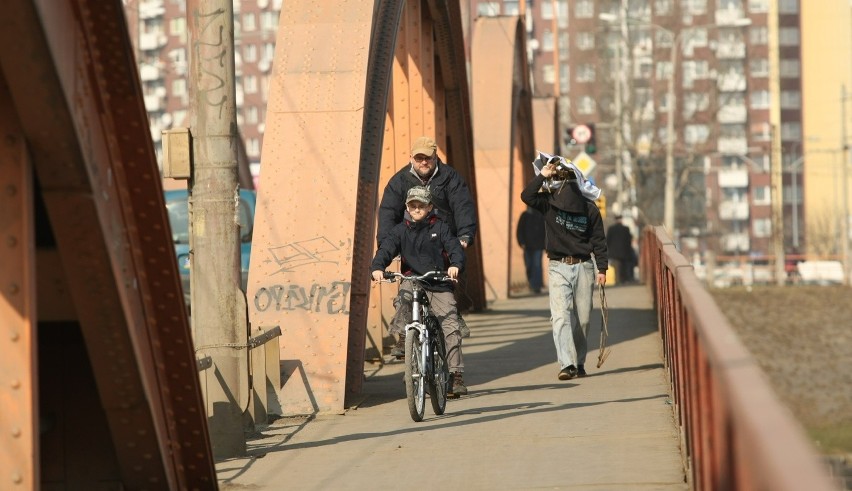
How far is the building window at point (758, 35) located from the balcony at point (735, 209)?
428 inches

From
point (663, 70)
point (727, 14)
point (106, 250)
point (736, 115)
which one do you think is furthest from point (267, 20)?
point (106, 250)

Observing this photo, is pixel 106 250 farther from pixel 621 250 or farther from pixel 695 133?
pixel 695 133

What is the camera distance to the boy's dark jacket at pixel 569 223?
38.6 ft

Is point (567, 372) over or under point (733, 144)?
over

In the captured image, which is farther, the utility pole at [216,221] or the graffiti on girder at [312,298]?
the graffiti on girder at [312,298]

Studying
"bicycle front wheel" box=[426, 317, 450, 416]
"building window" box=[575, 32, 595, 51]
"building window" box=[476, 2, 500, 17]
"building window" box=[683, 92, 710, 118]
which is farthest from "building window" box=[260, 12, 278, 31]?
"bicycle front wheel" box=[426, 317, 450, 416]

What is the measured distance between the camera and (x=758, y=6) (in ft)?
359

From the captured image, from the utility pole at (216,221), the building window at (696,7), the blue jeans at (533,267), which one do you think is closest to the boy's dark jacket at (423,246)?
the utility pole at (216,221)

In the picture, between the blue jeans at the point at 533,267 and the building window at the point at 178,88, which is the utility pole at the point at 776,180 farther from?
the building window at the point at 178,88

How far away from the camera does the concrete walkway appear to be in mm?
7535

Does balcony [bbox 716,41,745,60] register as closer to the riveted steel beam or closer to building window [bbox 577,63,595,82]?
building window [bbox 577,63,595,82]

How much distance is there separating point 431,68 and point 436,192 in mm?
6034

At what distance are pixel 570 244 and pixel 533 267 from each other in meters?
17.0

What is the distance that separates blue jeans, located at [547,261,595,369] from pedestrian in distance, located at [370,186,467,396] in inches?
58.1
